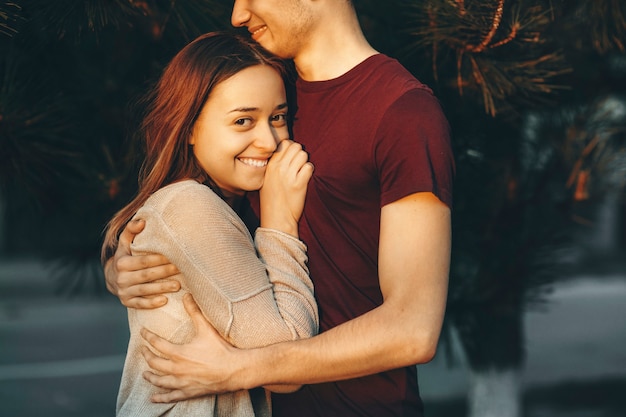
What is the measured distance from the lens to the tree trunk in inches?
154

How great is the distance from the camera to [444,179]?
1881 mm

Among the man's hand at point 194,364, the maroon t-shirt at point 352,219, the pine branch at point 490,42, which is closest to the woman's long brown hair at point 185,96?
the maroon t-shirt at point 352,219

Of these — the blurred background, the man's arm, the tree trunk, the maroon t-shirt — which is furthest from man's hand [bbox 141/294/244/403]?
the tree trunk

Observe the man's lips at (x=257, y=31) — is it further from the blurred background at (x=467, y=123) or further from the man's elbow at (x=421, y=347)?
the man's elbow at (x=421, y=347)

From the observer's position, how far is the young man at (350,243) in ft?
6.13

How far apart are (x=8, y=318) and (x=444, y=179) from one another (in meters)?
7.90

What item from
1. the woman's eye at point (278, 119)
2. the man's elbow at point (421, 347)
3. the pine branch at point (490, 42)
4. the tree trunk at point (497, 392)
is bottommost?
the tree trunk at point (497, 392)

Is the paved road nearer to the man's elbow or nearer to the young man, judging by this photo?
the young man

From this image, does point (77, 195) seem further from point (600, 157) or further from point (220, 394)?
point (600, 157)

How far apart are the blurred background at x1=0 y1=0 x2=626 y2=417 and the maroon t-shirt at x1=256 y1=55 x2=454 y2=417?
378 mm

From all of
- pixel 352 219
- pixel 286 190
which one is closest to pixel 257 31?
pixel 286 190

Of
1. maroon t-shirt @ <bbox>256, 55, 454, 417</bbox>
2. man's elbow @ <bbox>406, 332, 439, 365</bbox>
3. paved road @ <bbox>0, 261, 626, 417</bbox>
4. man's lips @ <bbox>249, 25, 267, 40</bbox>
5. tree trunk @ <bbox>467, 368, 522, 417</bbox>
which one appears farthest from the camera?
paved road @ <bbox>0, 261, 626, 417</bbox>

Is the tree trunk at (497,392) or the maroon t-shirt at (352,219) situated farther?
the tree trunk at (497,392)

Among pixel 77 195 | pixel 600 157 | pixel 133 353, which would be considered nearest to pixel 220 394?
pixel 133 353
